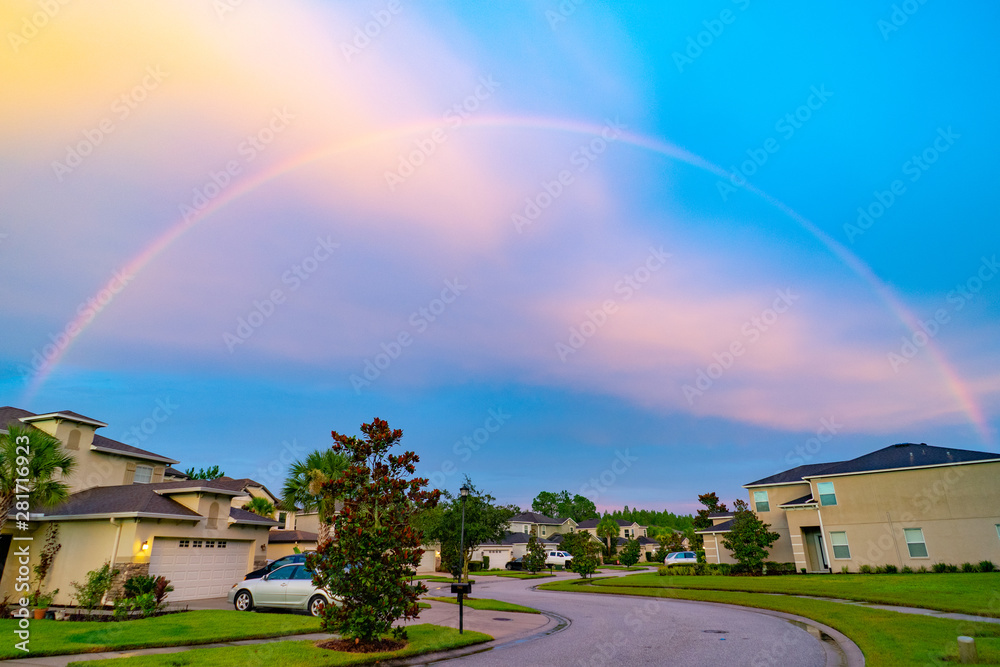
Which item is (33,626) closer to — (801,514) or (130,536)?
(130,536)

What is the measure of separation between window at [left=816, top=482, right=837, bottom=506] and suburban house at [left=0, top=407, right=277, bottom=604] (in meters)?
32.7

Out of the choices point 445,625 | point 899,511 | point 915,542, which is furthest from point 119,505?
point 915,542

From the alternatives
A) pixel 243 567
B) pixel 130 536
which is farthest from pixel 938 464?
pixel 130 536

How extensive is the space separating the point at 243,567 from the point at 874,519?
34.6 metres

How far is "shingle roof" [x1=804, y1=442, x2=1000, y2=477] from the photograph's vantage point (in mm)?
30344

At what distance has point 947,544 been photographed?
29469 mm

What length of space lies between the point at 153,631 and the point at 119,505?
8689 mm

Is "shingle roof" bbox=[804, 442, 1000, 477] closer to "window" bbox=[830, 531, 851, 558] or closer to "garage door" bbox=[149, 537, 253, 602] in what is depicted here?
"window" bbox=[830, 531, 851, 558]

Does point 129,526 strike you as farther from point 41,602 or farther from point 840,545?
point 840,545

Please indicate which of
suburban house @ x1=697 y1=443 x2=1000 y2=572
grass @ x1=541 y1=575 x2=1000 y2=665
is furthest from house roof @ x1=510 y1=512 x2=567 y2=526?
grass @ x1=541 y1=575 x2=1000 y2=665

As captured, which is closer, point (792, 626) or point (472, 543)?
point (792, 626)

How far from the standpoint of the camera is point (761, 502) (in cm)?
3962

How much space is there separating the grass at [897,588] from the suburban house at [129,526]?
73.8ft

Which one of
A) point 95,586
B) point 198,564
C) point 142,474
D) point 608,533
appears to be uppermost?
point 142,474
